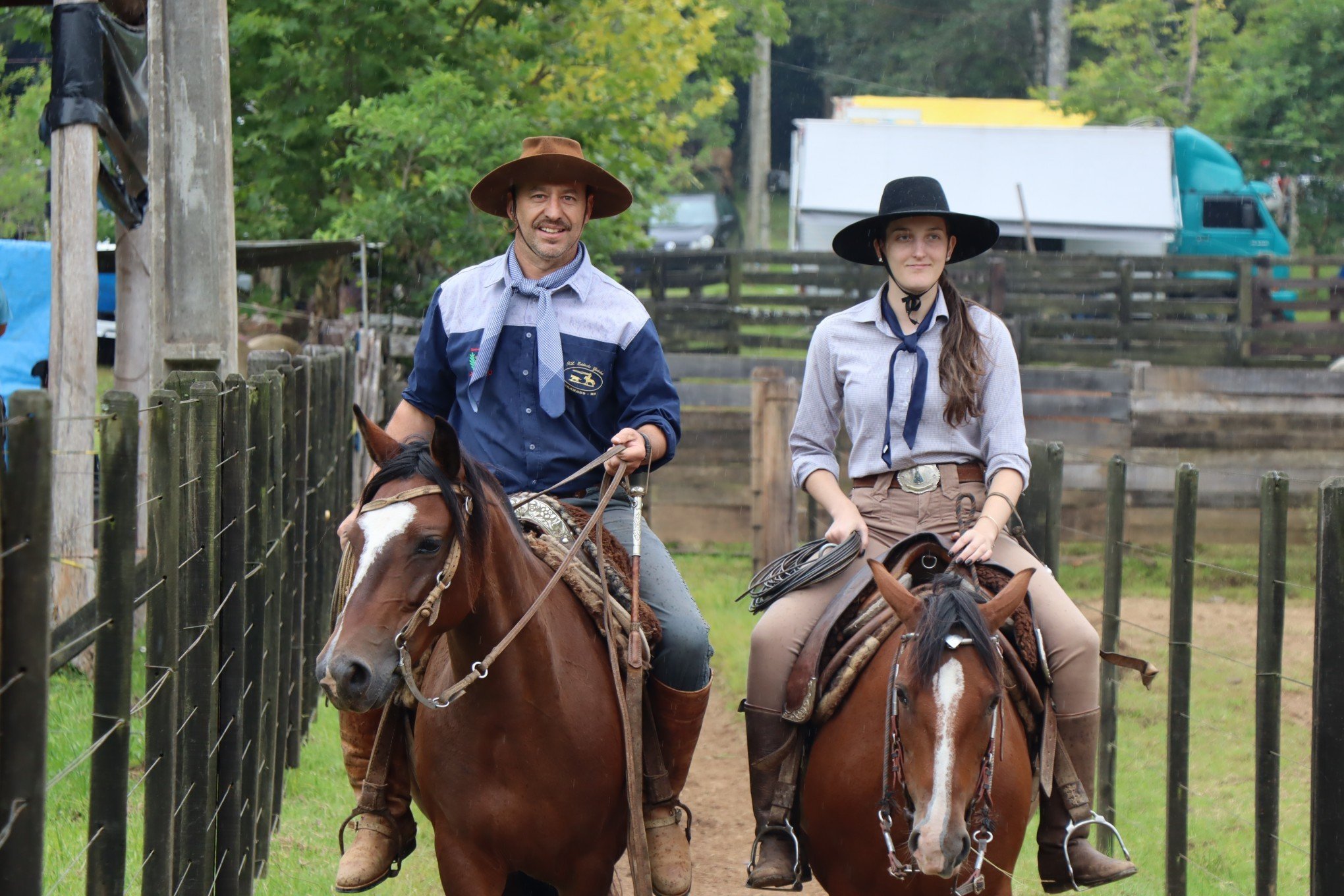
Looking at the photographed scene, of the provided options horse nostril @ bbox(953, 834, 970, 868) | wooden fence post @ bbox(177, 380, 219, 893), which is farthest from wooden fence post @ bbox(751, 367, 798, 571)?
horse nostril @ bbox(953, 834, 970, 868)

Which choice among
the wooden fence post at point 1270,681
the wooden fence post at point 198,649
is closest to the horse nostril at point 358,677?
the wooden fence post at point 198,649

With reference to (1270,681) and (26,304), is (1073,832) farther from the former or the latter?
(26,304)

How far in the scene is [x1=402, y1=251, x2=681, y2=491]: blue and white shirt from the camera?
15.3 feet

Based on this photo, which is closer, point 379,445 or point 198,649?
point 379,445

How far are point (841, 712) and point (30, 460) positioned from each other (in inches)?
111

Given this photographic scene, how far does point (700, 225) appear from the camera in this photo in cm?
3195

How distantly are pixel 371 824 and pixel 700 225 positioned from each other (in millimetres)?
28231

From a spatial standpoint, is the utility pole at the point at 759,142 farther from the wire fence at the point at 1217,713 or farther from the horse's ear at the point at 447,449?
the horse's ear at the point at 447,449

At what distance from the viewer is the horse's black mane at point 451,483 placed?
11.6 ft

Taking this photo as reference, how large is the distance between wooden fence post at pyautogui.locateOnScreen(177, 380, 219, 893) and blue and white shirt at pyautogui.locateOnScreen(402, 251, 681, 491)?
0.86m

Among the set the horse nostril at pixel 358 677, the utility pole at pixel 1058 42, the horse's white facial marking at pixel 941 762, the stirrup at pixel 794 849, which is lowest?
the stirrup at pixel 794 849

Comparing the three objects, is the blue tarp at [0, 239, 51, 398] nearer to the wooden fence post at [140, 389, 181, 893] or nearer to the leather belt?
the wooden fence post at [140, 389, 181, 893]

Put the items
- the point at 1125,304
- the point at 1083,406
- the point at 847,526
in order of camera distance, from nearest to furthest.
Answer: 1. the point at 847,526
2. the point at 1083,406
3. the point at 1125,304

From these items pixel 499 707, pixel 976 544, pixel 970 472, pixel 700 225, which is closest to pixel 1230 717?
pixel 970 472
